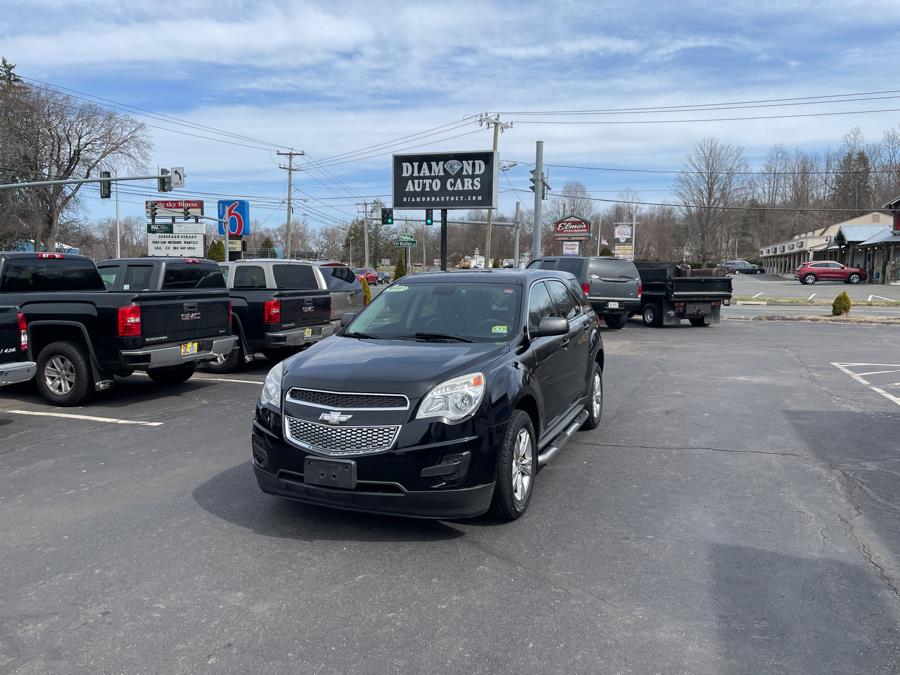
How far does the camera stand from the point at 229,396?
9.42 meters

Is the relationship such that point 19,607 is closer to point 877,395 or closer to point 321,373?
point 321,373

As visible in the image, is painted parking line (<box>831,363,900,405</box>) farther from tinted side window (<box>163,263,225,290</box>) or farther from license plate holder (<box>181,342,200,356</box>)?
tinted side window (<box>163,263,225,290</box>)

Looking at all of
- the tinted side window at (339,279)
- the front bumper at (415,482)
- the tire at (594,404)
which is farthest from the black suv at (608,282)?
the front bumper at (415,482)

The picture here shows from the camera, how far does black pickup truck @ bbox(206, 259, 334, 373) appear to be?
36.0 feet

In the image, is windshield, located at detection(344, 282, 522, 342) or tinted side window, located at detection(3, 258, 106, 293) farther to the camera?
tinted side window, located at detection(3, 258, 106, 293)

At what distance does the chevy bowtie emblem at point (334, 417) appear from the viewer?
168 inches

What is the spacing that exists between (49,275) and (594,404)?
7269 mm

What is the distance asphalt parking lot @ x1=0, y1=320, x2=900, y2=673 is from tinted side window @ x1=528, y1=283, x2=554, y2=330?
4.30 feet

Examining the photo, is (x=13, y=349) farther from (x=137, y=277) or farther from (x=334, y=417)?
(x=334, y=417)

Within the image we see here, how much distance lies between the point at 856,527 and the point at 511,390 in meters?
2.50

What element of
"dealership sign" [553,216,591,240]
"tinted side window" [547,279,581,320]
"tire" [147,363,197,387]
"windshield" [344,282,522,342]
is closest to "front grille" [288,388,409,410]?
"windshield" [344,282,522,342]

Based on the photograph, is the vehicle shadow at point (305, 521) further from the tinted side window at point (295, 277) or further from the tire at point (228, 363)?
the tinted side window at point (295, 277)

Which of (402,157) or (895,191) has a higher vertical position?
(895,191)

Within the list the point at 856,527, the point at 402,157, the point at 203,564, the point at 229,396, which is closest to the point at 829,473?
the point at 856,527
